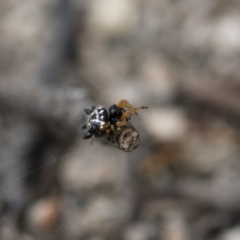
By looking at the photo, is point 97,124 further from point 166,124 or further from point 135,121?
point 166,124

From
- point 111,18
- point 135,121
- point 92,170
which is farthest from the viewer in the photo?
point 111,18

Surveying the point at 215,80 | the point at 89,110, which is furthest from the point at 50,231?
the point at 215,80

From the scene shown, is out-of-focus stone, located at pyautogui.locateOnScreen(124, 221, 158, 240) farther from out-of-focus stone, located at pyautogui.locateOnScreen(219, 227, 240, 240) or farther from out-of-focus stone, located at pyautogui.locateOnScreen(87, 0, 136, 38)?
out-of-focus stone, located at pyautogui.locateOnScreen(87, 0, 136, 38)

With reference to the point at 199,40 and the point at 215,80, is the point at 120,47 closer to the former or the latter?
the point at 199,40

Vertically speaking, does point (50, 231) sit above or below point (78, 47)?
below

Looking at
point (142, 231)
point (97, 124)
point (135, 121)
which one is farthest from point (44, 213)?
point (97, 124)
